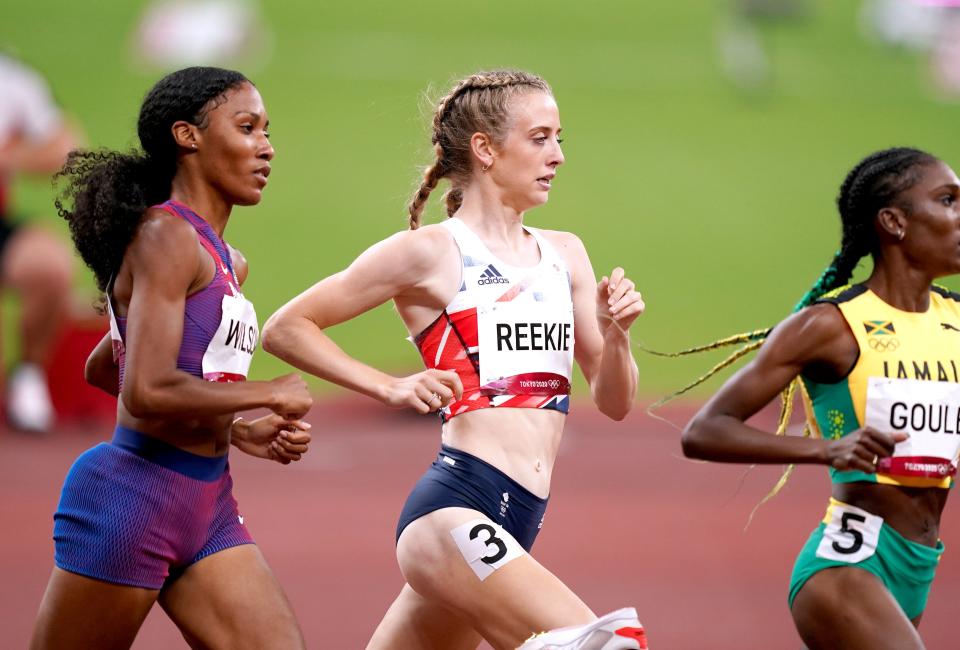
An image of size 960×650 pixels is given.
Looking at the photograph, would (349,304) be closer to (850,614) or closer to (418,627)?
(418,627)

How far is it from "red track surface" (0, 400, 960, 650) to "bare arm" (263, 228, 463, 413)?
269 cm

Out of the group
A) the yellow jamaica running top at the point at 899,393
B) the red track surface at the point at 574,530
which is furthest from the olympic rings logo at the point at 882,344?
the red track surface at the point at 574,530

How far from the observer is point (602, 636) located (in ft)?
10.8

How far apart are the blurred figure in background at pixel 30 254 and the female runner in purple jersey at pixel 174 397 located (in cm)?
814

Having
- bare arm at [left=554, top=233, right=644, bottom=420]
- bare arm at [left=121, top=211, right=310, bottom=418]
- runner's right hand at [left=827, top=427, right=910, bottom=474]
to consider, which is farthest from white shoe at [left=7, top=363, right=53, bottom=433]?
runner's right hand at [left=827, top=427, right=910, bottom=474]

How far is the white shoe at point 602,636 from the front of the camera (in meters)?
3.28

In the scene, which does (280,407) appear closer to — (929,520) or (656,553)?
(929,520)

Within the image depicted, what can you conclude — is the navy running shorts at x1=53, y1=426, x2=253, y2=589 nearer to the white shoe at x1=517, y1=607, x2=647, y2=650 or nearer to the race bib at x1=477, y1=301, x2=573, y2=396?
the race bib at x1=477, y1=301, x2=573, y2=396

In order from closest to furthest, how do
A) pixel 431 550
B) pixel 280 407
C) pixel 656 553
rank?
pixel 280 407 < pixel 431 550 < pixel 656 553

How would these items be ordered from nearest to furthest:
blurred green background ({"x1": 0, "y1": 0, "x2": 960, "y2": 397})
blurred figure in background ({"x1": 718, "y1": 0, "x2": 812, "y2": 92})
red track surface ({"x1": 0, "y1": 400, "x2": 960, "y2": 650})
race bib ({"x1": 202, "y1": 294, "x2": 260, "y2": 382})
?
race bib ({"x1": 202, "y1": 294, "x2": 260, "y2": 382}), red track surface ({"x1": 0, "y1": 400, "x2": 960, "y2": 650}), blurred green background ({"x1": 0, "y1": 0, "x2": 960, "y2": 397}), blurred figure in background ({"x1": 718, "y1": 0, "x2": 812, "y2": 92})

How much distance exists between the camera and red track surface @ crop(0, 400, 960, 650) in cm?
665

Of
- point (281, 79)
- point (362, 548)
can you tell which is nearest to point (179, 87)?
point (362, 548)

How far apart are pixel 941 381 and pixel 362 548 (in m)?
5.14

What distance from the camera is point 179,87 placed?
3.66 meters
